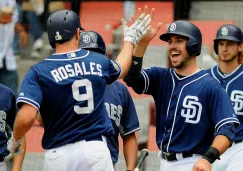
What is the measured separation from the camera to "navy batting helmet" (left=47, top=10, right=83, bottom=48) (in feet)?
16.3

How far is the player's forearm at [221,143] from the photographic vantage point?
512 centimetres

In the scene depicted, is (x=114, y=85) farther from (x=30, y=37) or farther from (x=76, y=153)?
(x=30, y=37)

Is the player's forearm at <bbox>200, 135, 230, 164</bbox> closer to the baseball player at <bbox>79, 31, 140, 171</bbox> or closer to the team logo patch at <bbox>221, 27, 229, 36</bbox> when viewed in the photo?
the baseball player at <bbox>79, 31, 140, 171</bbox>

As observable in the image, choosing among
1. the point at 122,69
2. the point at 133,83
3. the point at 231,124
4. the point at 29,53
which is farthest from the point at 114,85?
the point at 29,53

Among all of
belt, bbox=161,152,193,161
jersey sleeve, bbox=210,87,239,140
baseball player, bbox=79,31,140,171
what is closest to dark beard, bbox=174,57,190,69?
jersey sleeve, bbox=210,87,239,140

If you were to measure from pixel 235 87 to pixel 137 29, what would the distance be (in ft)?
5.51

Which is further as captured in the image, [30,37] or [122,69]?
[30,37]

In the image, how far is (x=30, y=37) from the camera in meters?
11.4

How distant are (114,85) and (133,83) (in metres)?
0.19

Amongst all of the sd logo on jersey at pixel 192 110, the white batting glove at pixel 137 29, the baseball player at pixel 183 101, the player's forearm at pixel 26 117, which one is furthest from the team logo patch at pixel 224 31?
the player's forearm at pixel 26 117

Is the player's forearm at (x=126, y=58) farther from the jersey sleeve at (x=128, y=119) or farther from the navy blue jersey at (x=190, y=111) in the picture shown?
the jersey sleeve at (x=128, y=119)

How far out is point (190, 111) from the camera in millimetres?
5477

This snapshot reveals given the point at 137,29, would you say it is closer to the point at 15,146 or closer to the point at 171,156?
the point at 171,156

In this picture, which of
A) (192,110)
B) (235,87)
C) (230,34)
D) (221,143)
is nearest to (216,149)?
(221,143)
